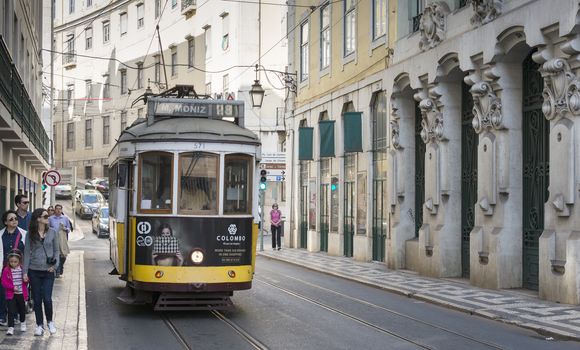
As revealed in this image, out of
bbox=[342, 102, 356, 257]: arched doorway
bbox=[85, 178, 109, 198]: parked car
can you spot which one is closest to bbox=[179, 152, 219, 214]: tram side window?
bbox=[342, 102, 356, 257]: arched doorway

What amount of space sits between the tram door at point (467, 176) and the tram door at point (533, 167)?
240 centimetres

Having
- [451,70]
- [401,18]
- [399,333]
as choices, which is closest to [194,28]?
[401,18]

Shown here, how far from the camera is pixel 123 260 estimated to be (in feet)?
45.3

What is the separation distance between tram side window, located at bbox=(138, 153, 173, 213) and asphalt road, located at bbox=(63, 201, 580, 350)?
1762 millimetres

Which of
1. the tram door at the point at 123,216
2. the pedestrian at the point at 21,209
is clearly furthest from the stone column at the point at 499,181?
the pedestrian at the point at 21,209

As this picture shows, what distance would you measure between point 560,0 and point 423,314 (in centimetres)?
602

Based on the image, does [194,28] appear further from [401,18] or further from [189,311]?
[189,311]

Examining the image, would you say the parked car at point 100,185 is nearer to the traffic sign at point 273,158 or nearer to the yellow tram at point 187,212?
the traffic sign at point 273,158

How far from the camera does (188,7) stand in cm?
5516

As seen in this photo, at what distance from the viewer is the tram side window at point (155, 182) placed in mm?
13359

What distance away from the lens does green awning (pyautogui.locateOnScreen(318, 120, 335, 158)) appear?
29.6 m

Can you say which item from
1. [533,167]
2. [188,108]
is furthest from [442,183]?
[188,108]

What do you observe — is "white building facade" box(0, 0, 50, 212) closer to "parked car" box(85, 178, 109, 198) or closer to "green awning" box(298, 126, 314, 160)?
"green awning" box(298, 126, 314, 160)

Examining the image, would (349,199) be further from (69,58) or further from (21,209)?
(69,58)
